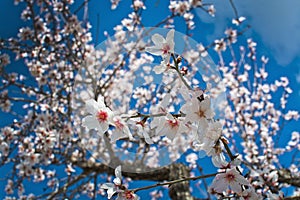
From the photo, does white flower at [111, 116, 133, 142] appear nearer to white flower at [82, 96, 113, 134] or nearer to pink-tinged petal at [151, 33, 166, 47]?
white flower at [82, 96, 113, 134]

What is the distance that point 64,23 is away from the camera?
3176mm

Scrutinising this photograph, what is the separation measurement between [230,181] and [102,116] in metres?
0.31

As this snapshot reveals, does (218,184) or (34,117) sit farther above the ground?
(34,117)

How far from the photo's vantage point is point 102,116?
0.72 m

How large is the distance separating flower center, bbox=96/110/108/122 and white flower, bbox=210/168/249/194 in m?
0.27

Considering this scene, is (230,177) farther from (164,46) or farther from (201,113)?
(164,46)

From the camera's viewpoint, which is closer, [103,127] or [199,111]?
[199,111]

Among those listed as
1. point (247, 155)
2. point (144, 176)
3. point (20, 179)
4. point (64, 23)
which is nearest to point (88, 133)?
point (144, 176)

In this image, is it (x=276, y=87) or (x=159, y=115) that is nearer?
(x=159, y=115)

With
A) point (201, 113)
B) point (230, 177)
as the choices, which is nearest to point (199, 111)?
point (201, 113)

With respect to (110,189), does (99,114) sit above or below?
above

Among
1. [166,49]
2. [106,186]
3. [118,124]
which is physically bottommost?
[106,186]

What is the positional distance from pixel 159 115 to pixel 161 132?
0.17 feet

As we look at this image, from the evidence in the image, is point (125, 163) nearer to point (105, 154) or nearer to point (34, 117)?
point (105, 154)
